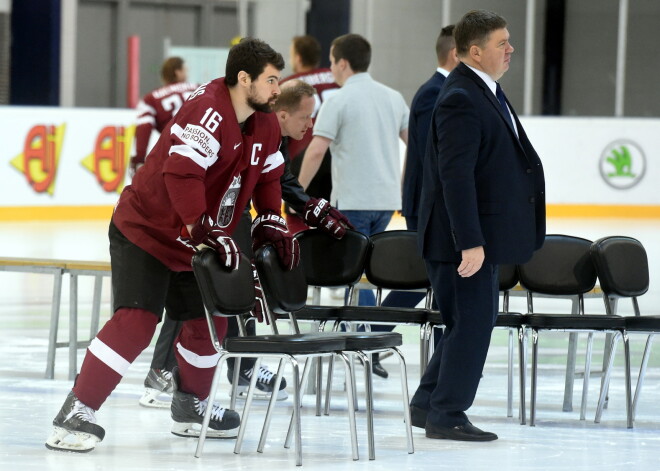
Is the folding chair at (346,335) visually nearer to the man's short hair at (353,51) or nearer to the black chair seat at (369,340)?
the black chair seat at (369,340)

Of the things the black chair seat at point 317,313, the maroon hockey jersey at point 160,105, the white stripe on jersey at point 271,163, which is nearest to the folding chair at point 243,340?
the white stripe on jersey at point 271,163

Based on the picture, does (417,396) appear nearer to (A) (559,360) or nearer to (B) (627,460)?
(B) (627,460)

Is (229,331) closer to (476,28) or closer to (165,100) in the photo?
(476,28)

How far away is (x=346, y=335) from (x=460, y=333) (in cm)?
42

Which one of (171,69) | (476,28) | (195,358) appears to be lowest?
(195,358)

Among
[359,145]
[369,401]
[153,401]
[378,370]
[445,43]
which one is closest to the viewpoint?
[369,401]

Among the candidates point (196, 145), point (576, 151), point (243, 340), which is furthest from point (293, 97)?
point (576, 151)

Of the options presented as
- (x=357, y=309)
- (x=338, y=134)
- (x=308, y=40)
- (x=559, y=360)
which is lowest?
(x=559, y=360)

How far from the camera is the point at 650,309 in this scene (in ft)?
24.1

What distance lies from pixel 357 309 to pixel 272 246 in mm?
648

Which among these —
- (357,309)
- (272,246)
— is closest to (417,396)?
(357,309)

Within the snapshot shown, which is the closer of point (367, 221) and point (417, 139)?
point (417, 139)

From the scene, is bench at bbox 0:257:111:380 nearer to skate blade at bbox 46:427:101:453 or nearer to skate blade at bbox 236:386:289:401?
skate blade at bbox 236:386:289:401

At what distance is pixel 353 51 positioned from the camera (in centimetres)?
553
